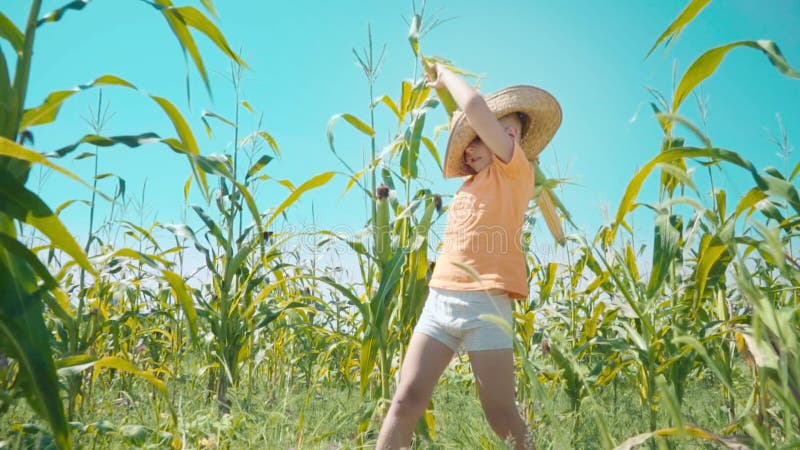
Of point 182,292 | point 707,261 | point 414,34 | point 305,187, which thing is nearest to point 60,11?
point 182,292

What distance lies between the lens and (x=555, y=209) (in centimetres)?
258

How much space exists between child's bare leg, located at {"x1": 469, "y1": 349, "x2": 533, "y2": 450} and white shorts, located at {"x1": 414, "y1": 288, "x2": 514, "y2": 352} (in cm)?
4

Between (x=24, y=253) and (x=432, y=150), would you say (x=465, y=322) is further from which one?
(x=24, y=253)

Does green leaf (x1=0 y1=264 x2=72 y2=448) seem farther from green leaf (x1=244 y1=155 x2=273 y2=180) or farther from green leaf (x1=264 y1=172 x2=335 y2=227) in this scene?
green leaf (x1=244 y1=155 x2=273 y2=180)

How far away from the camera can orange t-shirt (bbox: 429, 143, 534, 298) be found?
6.90 ft

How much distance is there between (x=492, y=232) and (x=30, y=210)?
1.56 meters

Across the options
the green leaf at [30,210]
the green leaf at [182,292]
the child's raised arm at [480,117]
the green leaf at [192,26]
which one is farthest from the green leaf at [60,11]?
the child's raised arm at [480,117]

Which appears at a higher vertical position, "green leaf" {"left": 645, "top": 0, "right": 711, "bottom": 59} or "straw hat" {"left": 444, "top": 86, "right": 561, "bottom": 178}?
"straw hat" {"left": 444, "top": 86, "right": 561, "bottom": 178}

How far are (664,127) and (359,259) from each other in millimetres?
1429

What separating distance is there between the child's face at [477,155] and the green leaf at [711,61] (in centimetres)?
101

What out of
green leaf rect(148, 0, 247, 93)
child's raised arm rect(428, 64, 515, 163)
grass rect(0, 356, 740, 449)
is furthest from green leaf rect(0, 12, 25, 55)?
child's raised arm rect(428, 64, 515, 163)

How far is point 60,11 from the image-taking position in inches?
54.8

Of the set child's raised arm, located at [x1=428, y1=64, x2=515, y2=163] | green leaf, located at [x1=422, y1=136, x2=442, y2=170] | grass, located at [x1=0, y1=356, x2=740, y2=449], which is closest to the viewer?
grass, located at [x1=0, y1=356, x2=740, y2=449]

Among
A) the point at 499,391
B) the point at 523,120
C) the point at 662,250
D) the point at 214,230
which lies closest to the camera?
the point at 662,250
